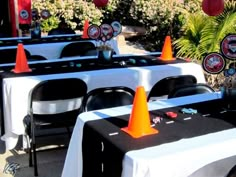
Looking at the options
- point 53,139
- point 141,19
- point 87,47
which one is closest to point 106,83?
point 53,139

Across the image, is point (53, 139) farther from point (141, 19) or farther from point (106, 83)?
point (141, 19)

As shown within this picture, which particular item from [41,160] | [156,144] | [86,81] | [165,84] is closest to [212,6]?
[165,84]

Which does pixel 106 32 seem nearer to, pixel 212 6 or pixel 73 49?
pixel 212 6

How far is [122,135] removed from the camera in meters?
2.38

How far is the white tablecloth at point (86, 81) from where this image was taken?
12.5ft

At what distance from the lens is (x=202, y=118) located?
104 inches

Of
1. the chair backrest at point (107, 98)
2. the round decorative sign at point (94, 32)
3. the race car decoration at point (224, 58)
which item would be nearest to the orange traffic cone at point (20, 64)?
the round decorative sign at point (94, 32)

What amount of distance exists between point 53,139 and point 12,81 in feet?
2.99

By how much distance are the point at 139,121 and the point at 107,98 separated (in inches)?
41.8

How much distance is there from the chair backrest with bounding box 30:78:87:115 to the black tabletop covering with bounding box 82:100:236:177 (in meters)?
1.20

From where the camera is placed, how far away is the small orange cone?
7.84ft

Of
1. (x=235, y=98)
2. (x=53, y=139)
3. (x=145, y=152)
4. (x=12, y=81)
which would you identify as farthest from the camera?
(x=53, y=139)

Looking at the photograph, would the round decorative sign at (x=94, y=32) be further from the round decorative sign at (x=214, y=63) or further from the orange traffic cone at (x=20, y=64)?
the round decorative sign at (x=214, y=63)

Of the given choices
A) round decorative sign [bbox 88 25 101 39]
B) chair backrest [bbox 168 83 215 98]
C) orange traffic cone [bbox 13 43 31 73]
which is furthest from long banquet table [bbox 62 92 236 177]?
round decorative sign [bbox 88 25 101 39]
